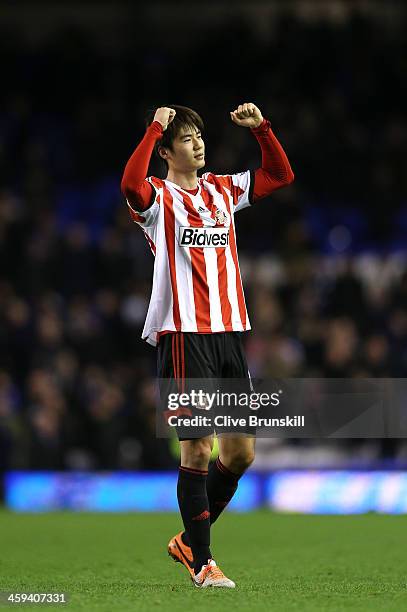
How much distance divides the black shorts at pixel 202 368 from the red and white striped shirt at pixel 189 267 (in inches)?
2.0

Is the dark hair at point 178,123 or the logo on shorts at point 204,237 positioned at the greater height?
the dark hair at point 178,123

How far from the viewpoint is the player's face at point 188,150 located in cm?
575

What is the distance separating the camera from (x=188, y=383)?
5.53 meters

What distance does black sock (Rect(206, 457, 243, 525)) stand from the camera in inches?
231

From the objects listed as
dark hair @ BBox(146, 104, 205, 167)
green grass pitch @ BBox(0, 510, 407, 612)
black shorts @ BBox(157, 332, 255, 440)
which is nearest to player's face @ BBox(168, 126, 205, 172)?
dark hair @ BBox(146, 104, 205, 167)

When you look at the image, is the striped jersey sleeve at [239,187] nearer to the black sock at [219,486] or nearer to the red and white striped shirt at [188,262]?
the red and white striped shirt at [188,262]

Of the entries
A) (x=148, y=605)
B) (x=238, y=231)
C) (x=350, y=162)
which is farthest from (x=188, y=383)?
(x=350, y=162)

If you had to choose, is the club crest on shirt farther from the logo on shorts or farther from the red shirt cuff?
the red shirt cuff

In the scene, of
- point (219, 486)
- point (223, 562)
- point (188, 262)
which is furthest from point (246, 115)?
point (223, 562)

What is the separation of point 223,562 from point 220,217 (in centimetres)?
211

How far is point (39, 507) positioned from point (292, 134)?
6.16 m

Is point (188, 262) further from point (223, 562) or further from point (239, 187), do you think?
point (223, 562)

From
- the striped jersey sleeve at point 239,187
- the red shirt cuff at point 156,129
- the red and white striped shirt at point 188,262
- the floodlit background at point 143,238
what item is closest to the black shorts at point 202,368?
the red and white striped shirt at point 188,262

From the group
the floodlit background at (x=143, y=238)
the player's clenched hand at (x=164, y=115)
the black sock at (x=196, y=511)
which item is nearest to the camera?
the black sock at (x=196, y=511)
